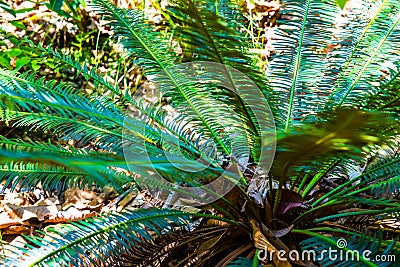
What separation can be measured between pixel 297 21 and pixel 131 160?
84 cm

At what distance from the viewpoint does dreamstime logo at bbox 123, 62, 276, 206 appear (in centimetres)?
121

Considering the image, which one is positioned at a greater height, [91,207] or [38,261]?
[38,261]

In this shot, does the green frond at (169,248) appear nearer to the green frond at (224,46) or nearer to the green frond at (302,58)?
the green frond at (224,46)

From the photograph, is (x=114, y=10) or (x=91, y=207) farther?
(x=91, y=207)

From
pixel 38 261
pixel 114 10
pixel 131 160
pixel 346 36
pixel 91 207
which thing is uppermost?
pixel 114 10

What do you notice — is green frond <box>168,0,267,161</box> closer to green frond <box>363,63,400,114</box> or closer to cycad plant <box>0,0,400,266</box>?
cycad plant <box>0,0,400,266</box>

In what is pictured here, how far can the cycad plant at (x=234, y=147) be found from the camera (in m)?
1.05

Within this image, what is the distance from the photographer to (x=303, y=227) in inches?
55.7

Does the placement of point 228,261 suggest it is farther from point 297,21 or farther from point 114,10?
point 114,10

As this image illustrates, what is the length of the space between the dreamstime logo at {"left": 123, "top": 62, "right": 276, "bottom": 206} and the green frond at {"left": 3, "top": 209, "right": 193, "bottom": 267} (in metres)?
0.10

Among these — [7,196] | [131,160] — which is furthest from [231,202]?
[7,196]

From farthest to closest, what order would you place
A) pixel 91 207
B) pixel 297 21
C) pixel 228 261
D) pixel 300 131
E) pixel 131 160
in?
pixel 91 207 → pixel 297 21 → pixel 228 261 → pixel 131 160 → pixel 300 131
